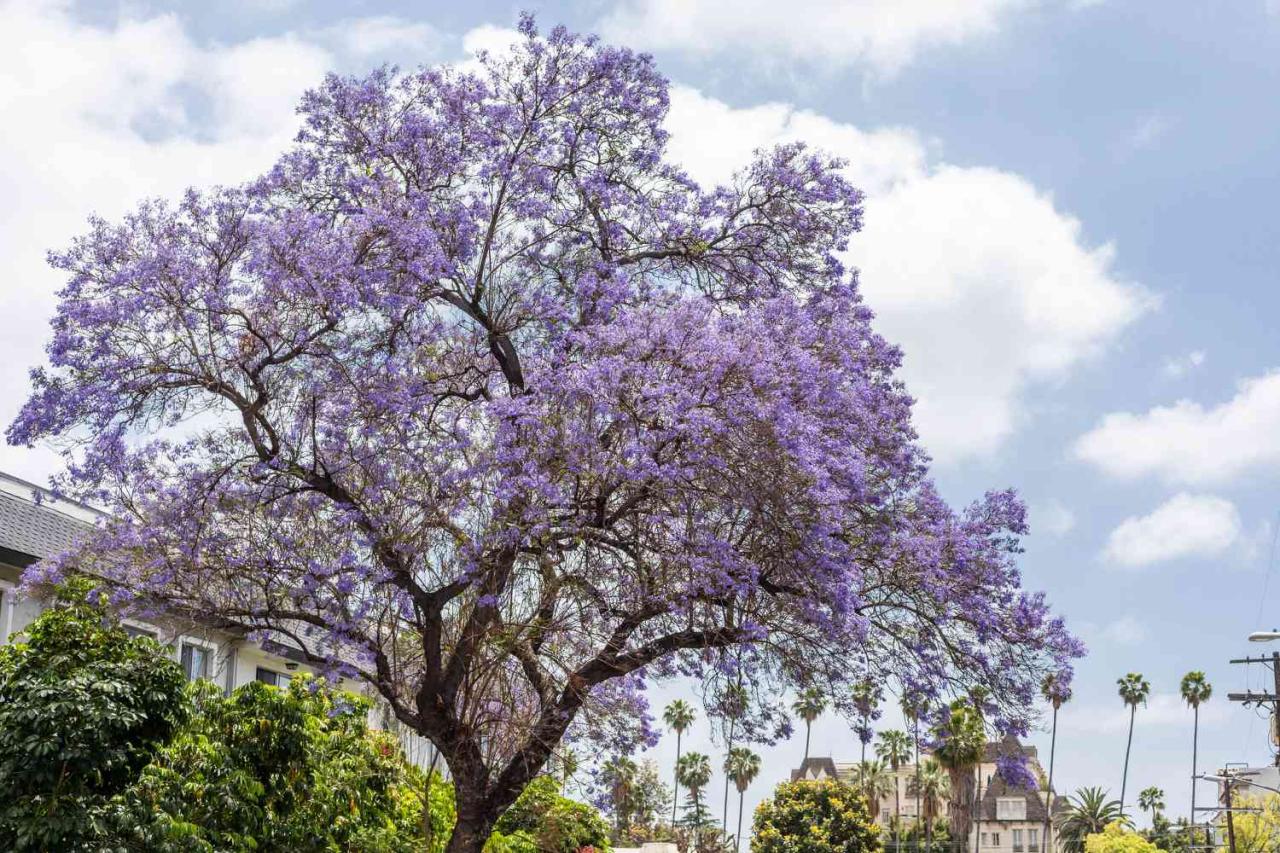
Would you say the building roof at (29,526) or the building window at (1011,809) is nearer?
the building roof at (29,526)

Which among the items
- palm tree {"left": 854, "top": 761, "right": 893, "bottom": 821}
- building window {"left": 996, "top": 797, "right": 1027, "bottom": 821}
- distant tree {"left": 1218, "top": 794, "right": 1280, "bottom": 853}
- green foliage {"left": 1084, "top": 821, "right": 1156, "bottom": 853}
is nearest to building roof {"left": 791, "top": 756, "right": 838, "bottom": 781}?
building window {"left": 996, "top": 797, "right": 1027, "bottom": 821}

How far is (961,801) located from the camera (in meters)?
63.7

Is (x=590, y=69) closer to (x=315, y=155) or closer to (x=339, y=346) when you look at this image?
(x=315, y=155)

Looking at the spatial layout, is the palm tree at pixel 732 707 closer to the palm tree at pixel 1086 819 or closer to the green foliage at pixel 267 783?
the green foliage at pixel 267 783

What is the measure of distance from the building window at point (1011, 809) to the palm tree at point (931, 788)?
26.3 m

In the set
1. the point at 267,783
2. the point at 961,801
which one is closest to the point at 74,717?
the point at 267,783

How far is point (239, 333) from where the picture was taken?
49.4 ft

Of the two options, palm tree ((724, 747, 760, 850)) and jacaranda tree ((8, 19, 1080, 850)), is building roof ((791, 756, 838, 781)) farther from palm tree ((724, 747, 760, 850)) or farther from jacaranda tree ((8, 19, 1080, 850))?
jacaranda tree ((8, 19, 1080, 850))

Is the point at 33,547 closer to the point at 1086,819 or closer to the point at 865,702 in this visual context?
the point at 865,702

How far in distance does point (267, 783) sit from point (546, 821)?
10.3m

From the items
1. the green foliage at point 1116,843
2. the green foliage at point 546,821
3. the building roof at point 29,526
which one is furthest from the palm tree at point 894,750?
the building roof at point 29,526

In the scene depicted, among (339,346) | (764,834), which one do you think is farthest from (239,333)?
(764,834)

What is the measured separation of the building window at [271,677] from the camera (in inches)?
1042

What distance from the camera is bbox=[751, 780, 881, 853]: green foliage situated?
5966 cm
